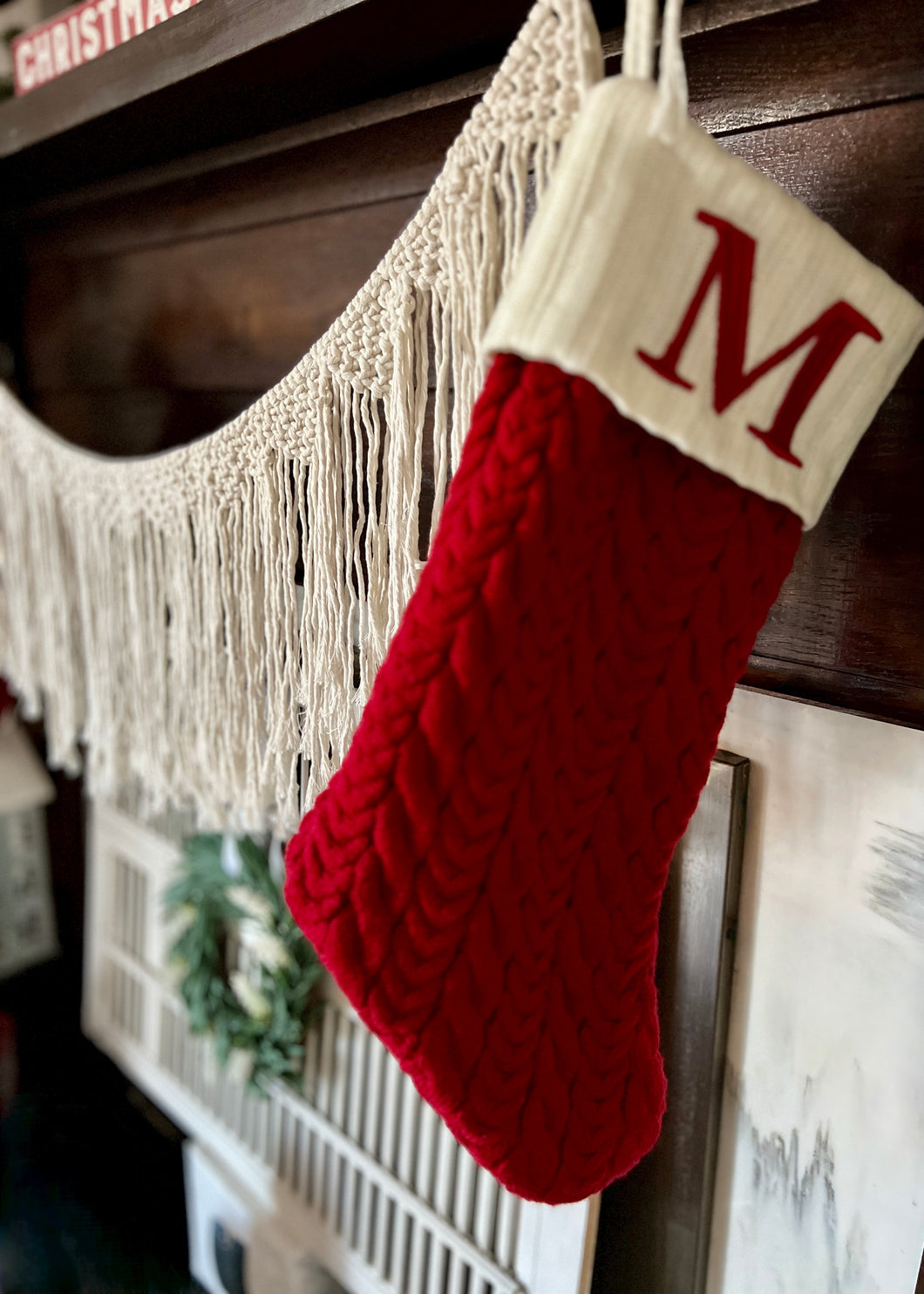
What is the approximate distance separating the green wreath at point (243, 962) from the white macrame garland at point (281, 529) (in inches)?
7.9

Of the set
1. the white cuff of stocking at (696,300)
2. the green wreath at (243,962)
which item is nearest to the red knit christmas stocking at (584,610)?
the white cuff of stocking at (696,300)

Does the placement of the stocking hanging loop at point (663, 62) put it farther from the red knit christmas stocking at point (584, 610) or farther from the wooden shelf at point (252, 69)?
the wooden shelf at point (252, 69)

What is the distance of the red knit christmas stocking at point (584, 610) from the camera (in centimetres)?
35

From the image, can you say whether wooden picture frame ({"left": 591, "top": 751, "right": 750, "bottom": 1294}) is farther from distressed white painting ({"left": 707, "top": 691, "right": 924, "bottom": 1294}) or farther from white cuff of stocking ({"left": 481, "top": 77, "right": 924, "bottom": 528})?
white cuff of stocking ({"left": 481, "top": 77, "right": 924, "bottom": 528})

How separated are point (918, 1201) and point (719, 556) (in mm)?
427

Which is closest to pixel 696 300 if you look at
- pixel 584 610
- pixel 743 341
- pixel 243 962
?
pixel 743 341

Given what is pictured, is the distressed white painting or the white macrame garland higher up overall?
the white macrame garland

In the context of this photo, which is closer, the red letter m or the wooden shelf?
the red letter m

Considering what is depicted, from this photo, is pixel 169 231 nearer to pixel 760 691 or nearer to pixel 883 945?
pixel 760 691

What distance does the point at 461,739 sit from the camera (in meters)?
0.39

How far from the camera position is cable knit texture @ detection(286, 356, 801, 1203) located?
38 cm

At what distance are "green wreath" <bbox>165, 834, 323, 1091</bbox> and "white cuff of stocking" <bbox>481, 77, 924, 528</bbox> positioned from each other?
82 centimetres

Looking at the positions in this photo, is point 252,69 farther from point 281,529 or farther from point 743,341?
point 743,341

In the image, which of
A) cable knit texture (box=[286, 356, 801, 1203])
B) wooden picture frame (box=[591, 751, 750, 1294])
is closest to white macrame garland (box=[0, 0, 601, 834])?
cable knit texture (box=[286, 356, 801, 1203])
